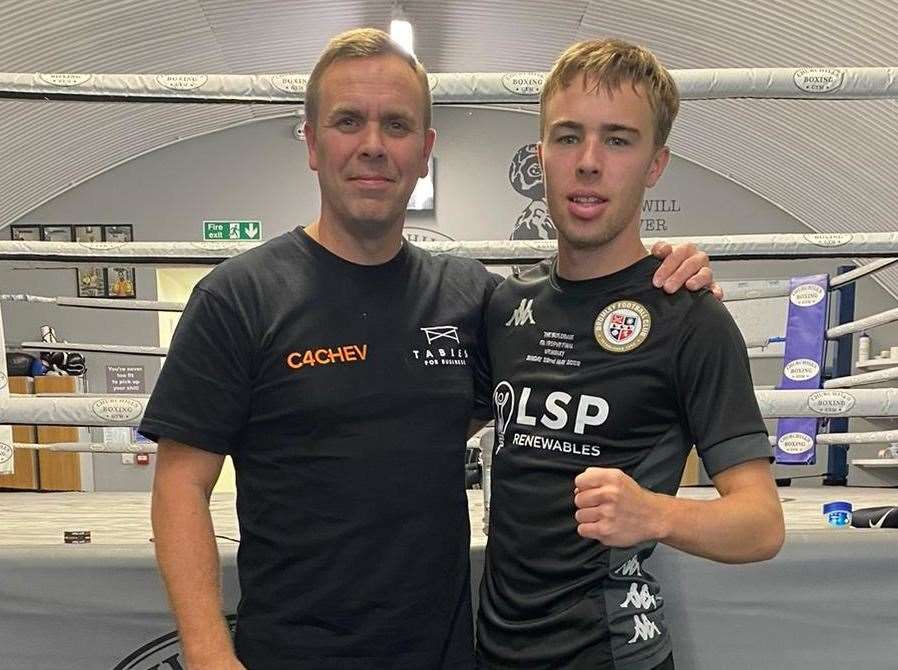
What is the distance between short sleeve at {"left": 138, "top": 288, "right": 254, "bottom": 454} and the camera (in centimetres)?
107

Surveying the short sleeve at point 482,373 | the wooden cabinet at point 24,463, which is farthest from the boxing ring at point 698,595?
the wooden cabinet at point 24,463

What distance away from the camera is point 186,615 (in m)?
1.05

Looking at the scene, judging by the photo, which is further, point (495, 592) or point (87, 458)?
point (87, 458)

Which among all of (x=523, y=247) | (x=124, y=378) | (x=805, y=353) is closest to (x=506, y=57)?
(x=124, y=378)

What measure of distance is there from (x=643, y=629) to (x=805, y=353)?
8.44ft

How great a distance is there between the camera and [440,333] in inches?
Answer: 47.3

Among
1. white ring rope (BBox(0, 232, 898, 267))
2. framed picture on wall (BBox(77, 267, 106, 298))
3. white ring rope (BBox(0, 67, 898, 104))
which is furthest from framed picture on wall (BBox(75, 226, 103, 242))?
white ring rope (BBox(0, 67, 898, 104))

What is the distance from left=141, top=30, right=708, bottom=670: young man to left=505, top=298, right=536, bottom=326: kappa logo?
0.36 ft

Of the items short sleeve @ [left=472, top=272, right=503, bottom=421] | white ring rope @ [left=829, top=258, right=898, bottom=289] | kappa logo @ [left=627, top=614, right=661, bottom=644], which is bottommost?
kappa logo @ [left=627, top=614, right=661, bottom=644]

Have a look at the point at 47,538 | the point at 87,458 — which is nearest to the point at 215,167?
the point at 87,458

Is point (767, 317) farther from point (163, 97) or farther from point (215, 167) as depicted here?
point (163, 97)

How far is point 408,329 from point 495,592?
38 cm

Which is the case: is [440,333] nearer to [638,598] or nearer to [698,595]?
[638,598]

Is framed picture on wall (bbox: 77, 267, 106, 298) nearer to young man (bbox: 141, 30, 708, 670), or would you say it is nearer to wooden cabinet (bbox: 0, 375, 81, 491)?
wooden cabinet (bbox: 0, 375, 81, 491)
